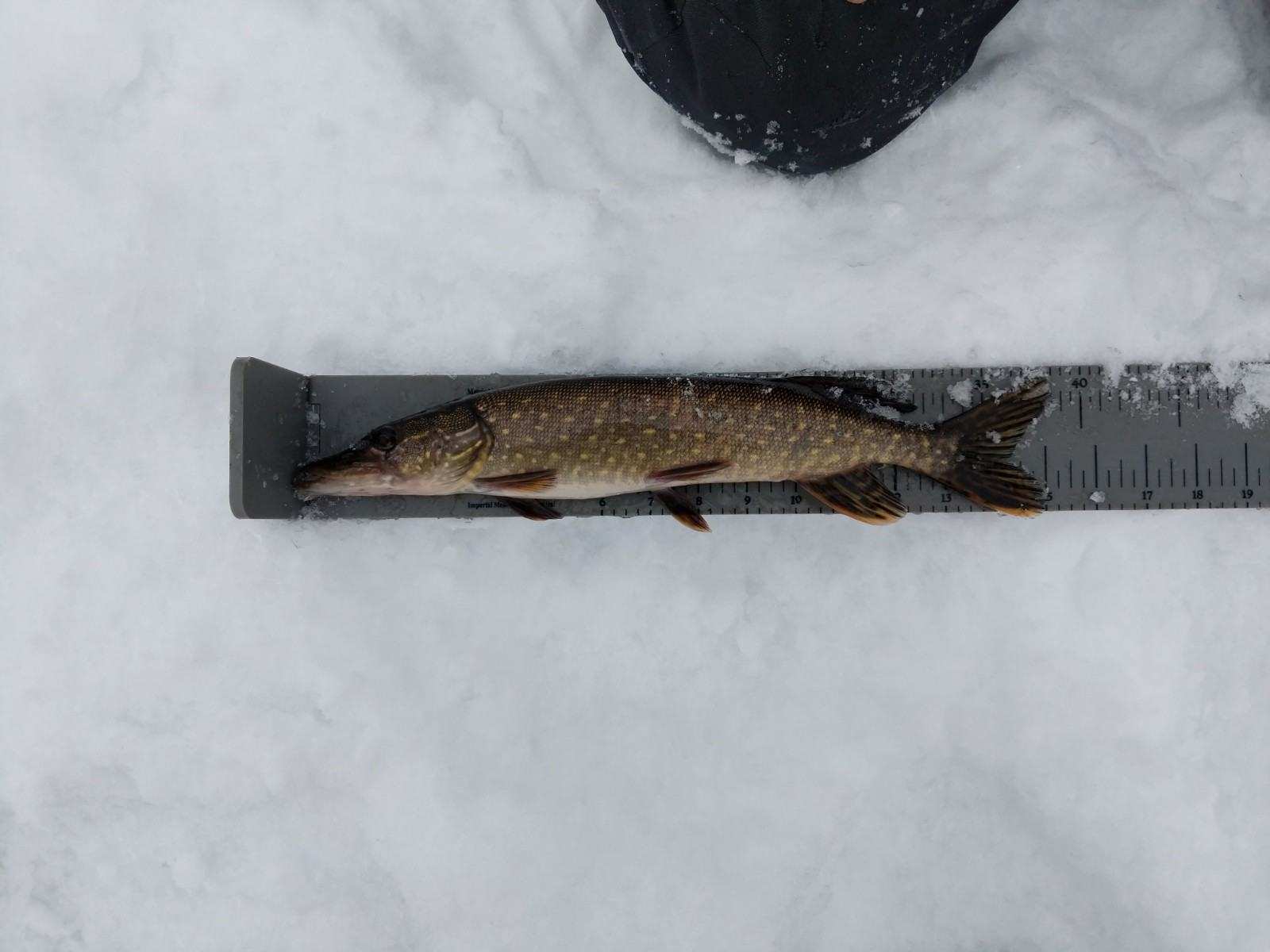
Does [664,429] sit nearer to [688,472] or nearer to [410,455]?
[688,472]

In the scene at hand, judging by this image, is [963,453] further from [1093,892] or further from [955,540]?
[1093,892]

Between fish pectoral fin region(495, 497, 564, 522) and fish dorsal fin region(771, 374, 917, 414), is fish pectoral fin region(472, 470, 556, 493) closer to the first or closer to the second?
fish pectoral fin region(495, 497, 564, 522)

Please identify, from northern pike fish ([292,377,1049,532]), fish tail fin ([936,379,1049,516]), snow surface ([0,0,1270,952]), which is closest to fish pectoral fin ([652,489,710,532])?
northern pike fish ([292,377,1049,532])

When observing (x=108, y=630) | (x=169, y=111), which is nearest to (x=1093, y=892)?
(x=108, y=630)

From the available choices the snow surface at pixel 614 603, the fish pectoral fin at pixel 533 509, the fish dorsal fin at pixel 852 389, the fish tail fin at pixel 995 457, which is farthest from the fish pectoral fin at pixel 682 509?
the fish tail fin at pixel 995 457

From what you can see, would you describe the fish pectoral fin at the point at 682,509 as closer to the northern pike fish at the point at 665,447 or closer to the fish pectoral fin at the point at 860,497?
the northern pike fish at the point at 665,447

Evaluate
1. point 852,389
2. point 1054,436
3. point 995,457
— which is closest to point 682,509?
point 852,389

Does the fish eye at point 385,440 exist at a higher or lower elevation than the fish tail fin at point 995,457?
lower
